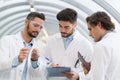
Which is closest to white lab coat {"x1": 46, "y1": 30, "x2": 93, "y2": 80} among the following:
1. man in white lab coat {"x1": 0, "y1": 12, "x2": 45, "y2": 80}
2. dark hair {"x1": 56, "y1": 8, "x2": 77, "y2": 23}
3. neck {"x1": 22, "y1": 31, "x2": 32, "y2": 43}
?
man in white lab coat {"x1": 0, "y1": 12, "x2": 45, "y2": 80}

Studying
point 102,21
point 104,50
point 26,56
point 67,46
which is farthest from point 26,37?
point 104,50

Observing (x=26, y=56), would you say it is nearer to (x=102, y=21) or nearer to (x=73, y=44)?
(x=73, y=44)

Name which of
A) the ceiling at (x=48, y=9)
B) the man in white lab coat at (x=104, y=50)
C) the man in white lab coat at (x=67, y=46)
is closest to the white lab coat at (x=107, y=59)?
the man in white lab coat at (x=104, y=50)

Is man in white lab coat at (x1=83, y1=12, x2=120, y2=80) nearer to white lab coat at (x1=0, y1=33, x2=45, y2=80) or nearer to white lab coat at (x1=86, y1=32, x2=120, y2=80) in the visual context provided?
white lab coat at (x1=86, y1=32, x2=120, y2=80)

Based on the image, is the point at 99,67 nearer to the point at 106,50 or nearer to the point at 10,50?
the point at 106,50

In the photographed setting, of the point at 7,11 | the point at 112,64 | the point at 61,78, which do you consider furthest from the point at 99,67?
the point at 7,11

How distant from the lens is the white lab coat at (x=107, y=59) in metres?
4.90

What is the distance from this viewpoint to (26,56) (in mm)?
5941

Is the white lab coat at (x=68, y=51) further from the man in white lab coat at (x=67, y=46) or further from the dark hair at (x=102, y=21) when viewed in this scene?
the dark hair at (x=102, y=21)

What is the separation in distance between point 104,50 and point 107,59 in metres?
0.13

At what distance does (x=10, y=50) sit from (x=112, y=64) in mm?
2033

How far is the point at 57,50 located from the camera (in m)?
6.48

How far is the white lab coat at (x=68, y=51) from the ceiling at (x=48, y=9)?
459 cm

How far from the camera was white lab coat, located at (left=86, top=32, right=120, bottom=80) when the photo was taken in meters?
4.90
